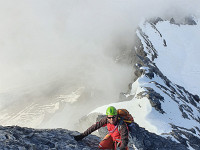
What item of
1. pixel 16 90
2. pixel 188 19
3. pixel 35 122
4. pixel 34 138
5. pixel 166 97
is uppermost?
pixel 188 19

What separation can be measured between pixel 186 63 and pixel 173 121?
5456 centimetres

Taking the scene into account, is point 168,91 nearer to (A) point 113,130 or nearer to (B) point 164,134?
(B) point 164,134

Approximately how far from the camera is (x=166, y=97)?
3222 centimetres

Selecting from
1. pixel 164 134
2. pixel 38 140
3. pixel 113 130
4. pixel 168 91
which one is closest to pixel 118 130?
pixel 113 130

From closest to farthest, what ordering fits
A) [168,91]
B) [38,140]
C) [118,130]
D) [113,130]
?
1. [118,130]
2. [38,140]
3. [113,130]
4. [168,91]

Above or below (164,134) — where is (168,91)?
above

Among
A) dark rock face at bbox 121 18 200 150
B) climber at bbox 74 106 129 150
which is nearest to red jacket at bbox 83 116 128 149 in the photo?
climber at bbox 74 106 129 150

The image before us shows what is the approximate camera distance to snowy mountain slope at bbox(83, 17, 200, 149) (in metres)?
24.6

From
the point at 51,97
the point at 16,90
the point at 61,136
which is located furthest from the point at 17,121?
the point at 61,136

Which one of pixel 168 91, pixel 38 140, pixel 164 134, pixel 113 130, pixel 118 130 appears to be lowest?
pixel 118 130

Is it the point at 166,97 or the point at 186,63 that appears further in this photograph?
the point at 186,63

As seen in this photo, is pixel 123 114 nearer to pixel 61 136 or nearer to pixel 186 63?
pixel 61 136

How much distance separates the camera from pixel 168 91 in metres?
36.5

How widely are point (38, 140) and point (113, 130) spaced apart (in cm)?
359
